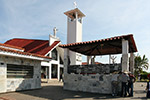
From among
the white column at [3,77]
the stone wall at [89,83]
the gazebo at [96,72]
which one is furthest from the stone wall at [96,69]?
the white column at [3,77]

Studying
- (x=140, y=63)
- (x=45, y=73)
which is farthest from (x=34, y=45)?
(x=140, y=63)

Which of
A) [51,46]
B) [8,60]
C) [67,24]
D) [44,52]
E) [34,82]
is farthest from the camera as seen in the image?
[67,24]

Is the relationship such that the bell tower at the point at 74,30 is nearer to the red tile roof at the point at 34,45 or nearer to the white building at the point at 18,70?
the red tile roof at the point at 34,45

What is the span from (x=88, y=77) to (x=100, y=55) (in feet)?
19.2

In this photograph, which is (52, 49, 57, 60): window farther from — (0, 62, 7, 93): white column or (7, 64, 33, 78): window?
(0, 62, 7, 93): white column

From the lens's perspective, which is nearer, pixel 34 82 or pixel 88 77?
pixel 88 77

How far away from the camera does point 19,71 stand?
966 cm

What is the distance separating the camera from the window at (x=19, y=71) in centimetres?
905

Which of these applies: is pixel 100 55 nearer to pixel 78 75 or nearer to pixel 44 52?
pixel 78 75

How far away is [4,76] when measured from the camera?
8.57m

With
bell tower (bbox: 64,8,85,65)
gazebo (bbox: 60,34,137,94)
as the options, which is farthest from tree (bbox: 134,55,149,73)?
gazebo (bbox: 60,34,137,94)

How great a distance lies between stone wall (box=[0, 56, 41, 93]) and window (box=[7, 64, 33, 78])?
9.1 inches

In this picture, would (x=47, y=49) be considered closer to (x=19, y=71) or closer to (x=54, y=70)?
(x=54, y=70)

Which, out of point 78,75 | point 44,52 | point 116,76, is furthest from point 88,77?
point 44,52
